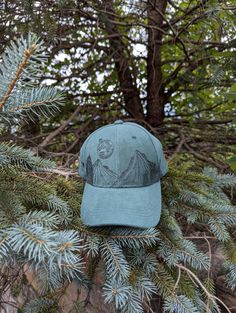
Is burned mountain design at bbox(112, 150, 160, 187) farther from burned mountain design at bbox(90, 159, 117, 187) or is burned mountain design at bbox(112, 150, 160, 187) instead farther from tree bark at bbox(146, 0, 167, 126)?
tree bark at bbox(146, 0, 167, 126)

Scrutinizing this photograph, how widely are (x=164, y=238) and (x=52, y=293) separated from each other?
0.32 m

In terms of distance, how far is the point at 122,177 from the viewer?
0.93m

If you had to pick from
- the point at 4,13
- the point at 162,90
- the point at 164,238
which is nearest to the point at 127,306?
the point at 164,238

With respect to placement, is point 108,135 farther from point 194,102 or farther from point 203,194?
point 194,102

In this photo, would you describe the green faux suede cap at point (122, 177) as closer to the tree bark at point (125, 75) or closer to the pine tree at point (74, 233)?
the pine tree at point (74, 233)

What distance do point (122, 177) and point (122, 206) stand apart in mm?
95

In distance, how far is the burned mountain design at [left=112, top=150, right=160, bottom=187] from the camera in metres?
0.92

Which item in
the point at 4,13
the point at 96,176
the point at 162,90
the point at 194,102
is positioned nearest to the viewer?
the point at 96,176

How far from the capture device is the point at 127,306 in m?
0.71

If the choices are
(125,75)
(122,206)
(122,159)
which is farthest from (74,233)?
(125,75)

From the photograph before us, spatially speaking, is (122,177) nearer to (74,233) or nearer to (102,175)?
(102,175)

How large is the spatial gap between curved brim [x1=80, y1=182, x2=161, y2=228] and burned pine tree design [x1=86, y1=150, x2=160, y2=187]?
0.01 metres

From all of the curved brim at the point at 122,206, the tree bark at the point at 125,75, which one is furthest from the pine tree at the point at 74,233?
the tree bark at the point at 125,75

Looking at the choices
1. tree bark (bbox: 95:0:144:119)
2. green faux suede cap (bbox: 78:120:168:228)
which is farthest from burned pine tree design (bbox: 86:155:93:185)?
tree bark (bbox: 95:0:144:119)
